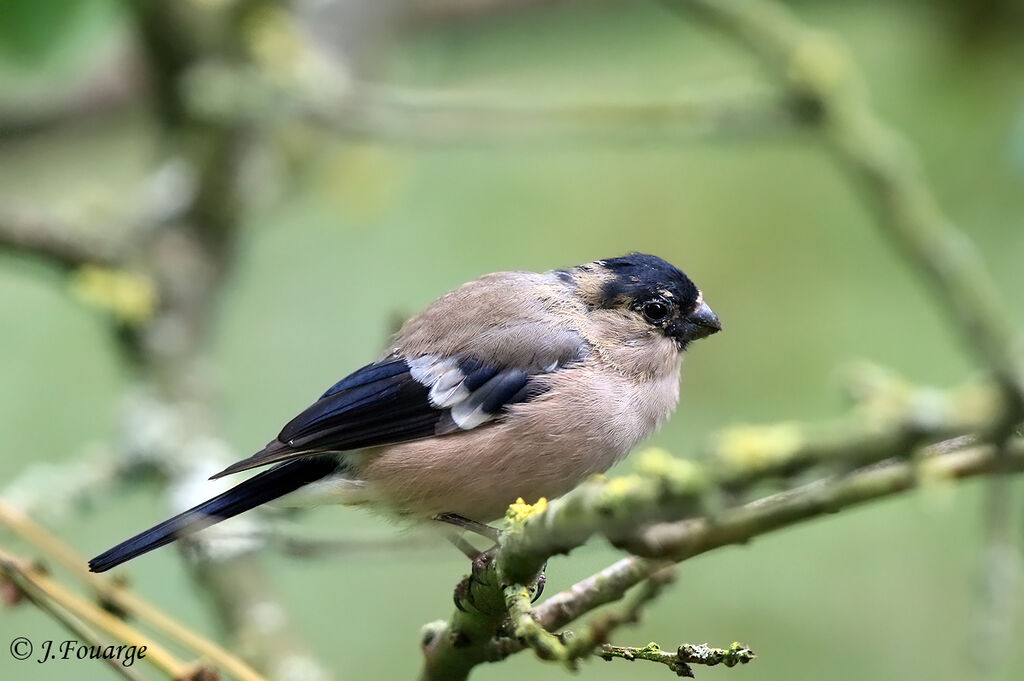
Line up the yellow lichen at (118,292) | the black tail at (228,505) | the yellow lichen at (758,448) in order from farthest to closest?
the yellow lichen at (118,292)
the black tail at (228,505)
the yellow lichen at (758,448)

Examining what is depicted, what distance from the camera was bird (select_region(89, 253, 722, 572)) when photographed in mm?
2879

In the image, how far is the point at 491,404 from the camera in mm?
3057

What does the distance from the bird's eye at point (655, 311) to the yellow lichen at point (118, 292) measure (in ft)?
7.72

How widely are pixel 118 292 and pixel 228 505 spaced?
6.51 feet

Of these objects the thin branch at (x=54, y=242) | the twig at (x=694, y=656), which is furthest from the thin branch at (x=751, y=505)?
the thin branch at (x=54, y=242)

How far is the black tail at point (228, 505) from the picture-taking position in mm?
2689

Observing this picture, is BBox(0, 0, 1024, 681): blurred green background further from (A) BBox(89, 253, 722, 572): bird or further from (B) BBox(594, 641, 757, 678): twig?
(B) BBox(594, 641, 757, 678): twig

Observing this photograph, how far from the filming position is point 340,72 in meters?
5.39

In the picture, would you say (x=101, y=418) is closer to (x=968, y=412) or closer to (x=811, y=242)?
(x=811, y=242)

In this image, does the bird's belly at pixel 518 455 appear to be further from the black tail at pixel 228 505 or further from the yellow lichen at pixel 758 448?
the yellow lichen at pixel 758 448

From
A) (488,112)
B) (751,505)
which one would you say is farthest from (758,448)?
(488,112)

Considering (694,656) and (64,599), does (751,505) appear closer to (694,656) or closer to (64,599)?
(694,656)

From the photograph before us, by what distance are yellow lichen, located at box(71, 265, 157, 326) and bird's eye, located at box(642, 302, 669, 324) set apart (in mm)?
2354

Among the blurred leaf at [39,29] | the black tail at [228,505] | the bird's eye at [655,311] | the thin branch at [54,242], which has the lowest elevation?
the black tail at [228,505]
